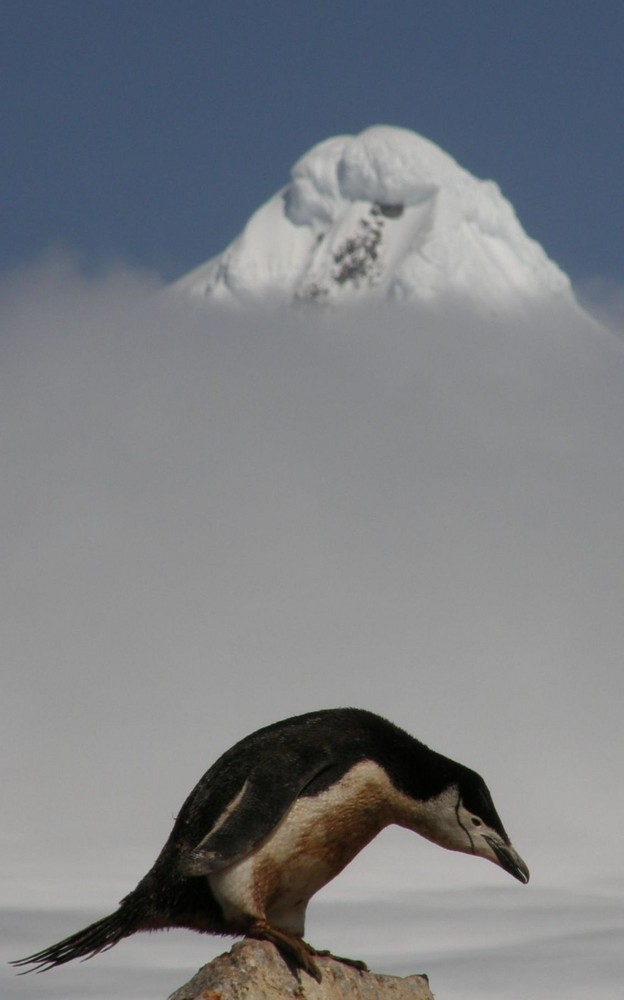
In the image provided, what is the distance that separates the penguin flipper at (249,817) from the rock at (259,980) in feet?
1.91

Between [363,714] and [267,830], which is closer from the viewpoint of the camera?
[267,830]

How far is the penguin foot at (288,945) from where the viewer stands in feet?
27.3

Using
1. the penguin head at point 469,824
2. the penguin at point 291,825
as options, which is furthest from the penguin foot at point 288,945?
the penguin head at point 469,824

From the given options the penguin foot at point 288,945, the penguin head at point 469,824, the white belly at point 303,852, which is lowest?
the penguin foot at point 288,945

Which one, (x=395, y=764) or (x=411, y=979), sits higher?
(x=395, y=764)

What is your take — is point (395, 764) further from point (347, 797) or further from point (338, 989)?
point (338, 989)

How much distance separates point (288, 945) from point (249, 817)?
798 millimetres

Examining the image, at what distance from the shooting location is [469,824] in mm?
8672

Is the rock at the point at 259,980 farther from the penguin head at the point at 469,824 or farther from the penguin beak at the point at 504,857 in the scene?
the penguin beak at the point at 504,857

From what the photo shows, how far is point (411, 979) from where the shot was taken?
927cm

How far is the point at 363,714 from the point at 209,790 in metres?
0.99

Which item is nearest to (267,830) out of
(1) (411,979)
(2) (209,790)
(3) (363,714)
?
(2) (209,790)

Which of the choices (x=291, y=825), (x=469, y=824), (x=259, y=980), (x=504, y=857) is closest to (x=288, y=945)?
(x=259, y=980)

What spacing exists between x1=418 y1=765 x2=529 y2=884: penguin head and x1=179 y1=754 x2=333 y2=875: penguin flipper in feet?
2.63
